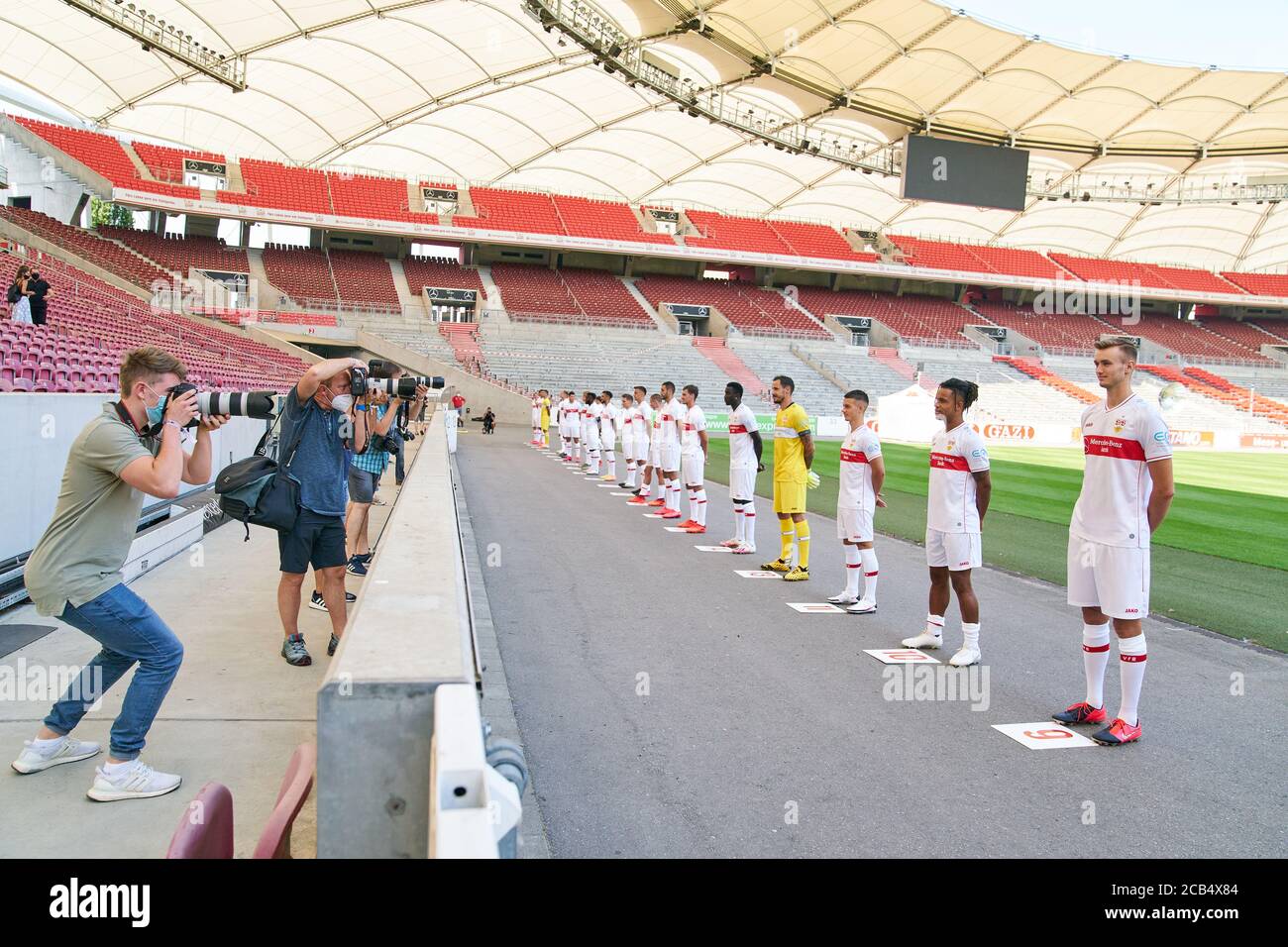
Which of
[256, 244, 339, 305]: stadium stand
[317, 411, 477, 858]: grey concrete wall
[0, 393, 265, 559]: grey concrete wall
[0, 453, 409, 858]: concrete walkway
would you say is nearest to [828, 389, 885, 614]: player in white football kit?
[0, 453, 409, 858]: concrete walkway

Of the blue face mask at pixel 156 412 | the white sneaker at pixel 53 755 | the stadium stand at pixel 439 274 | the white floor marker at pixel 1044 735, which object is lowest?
the white floor marker at pixel 1044 735

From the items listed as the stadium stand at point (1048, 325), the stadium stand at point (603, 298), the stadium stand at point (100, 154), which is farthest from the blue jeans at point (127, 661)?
the stadium stand at point (1048, 325)

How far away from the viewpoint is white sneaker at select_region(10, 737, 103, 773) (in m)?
3.85

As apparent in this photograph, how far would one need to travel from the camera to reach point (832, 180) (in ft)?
174

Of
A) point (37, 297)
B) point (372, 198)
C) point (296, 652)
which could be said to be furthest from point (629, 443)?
point (372, 198)

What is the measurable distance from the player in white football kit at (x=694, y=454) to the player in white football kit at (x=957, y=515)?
5953mm

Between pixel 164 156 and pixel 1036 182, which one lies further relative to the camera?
pixel 1036 182

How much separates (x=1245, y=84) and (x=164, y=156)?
173ft

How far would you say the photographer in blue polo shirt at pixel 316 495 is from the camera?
5.57 metres

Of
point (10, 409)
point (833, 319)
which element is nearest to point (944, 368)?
point (833, 319)

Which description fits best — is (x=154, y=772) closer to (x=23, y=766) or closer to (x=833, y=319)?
(x=23, y=766)

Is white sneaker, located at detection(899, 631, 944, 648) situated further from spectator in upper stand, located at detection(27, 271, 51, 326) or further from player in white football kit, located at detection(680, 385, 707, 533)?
spectator in upper stand, located at detection(27, 271, 51, 326)

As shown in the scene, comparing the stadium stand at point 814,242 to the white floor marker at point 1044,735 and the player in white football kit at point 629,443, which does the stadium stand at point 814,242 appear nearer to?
the player in white football kit at point 629,443

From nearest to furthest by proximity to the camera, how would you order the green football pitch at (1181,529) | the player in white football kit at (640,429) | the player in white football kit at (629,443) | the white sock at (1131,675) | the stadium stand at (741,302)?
the white sock at (1131,675), the green football pitch at (1181,529), the player in white football kit at (640,429), the player in white football kit at (629,443), the stadium stand at (741,302)
